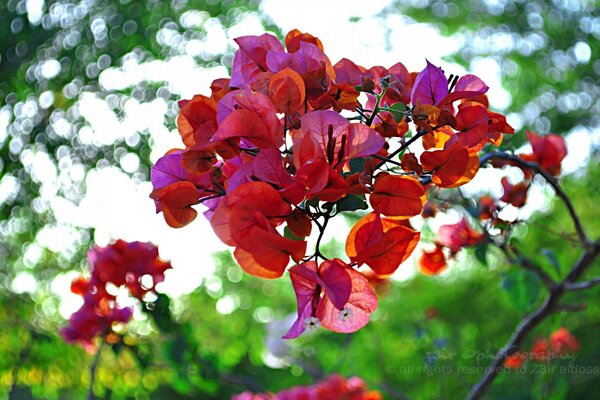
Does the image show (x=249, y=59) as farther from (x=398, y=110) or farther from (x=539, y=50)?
(x=539, y=50)

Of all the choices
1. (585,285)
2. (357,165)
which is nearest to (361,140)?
(357,165)

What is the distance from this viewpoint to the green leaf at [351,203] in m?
0.43

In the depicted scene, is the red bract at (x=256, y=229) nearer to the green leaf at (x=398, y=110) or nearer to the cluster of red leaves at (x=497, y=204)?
the green leaf at (x=398, y=110)

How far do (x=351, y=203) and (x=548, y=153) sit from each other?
0.54 m

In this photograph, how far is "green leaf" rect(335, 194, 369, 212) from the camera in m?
0.43

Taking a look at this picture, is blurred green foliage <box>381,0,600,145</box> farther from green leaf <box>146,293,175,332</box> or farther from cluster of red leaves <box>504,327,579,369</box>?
green leaf <box>146,293,175,332</box>

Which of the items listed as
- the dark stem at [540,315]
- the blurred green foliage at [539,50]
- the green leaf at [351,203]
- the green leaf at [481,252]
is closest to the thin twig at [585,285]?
the dark stem at [540,315]

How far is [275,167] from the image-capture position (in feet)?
A: 1.37

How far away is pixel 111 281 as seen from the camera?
3.81ft

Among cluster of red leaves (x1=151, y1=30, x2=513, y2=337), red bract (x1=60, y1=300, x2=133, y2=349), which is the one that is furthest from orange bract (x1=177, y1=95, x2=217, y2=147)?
red bract (x1=60, y1=300, x2=133, y2=349)

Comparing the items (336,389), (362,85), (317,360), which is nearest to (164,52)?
(317,360)

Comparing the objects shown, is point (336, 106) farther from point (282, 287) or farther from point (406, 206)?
point (282, 287)

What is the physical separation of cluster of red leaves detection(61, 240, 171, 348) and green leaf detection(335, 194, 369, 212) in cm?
76

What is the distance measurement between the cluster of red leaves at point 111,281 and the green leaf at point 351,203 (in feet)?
2.49
